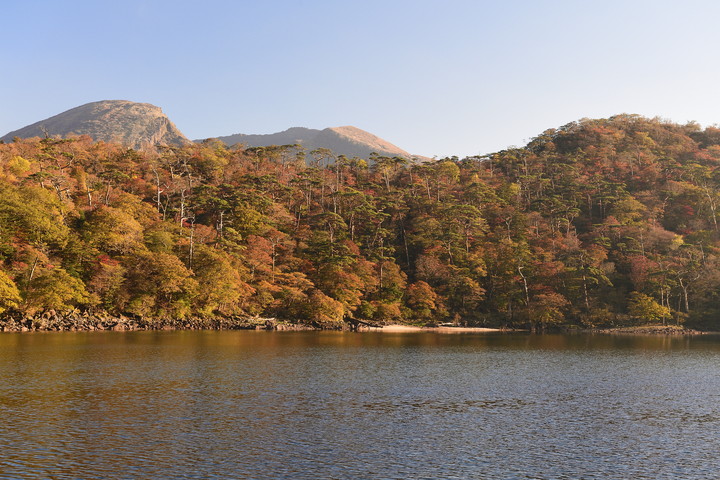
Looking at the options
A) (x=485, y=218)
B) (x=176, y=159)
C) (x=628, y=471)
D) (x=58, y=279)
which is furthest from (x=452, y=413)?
(x=176, y=159)

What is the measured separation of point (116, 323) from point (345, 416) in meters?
49.9

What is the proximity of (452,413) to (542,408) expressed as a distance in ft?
15.2

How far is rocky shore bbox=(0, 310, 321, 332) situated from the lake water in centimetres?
2061

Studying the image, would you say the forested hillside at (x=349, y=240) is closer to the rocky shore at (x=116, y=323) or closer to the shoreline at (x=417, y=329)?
the rocky shore at (x=116, y=323)

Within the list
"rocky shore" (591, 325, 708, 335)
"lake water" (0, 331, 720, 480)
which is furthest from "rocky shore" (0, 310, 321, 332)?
"rocky shore" (591, 325, 708, 335)

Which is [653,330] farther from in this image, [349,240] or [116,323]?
[116,323]

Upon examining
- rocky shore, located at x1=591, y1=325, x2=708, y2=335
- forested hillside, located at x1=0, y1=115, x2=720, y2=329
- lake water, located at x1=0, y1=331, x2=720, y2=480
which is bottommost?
rocky shore, located at x1=591, y1=325, x2=708, y2=335

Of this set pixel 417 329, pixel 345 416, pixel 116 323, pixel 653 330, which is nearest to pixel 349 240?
pixel 417 329

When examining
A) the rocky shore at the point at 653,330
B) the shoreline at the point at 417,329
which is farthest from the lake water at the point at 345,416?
the rocky shore at the point at 653,330

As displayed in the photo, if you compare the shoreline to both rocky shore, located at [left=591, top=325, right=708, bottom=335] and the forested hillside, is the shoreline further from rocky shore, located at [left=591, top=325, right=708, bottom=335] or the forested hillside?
rocky shore, located at [left=591, top=325, right=708, bottom=335]

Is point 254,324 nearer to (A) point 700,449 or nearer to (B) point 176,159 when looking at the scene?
(B) point 176,159

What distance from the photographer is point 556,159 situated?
137000 millimetres

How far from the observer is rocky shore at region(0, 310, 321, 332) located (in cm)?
5794

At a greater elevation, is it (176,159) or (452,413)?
(176,159)
